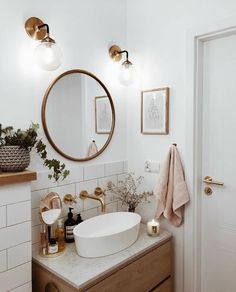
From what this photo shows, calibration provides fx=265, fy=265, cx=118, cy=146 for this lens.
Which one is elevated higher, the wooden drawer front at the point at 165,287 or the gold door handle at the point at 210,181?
the gold door handle at the point at 210,181

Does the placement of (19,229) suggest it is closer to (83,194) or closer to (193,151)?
(83,194)

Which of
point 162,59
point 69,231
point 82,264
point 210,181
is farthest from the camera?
point 162,59

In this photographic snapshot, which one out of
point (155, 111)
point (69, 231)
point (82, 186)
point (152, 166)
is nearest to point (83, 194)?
point (82, 186)

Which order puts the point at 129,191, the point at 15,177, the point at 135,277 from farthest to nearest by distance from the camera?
the point at 129,191, the point at 135,277, the point at 15,177

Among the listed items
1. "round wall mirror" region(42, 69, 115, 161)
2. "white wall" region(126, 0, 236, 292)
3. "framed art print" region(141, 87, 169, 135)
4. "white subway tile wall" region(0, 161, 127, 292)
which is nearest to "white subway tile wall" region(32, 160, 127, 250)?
"white subway tile wall" region(0, 161, 127, 292)

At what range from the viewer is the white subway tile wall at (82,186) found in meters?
1.56

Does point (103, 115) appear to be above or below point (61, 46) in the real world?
below

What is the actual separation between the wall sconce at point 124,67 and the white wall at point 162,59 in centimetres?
9

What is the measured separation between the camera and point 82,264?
4.60 ft

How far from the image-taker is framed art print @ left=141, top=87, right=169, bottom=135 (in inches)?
73.5

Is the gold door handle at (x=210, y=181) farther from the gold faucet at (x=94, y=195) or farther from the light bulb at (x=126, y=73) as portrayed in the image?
the light bulb at (x=126, y=73)

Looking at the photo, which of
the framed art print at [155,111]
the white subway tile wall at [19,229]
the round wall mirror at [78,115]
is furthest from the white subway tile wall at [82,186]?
the framed art print at [155,111]

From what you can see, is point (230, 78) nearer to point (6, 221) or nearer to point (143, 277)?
point (143, 277)

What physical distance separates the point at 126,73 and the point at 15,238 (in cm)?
132
